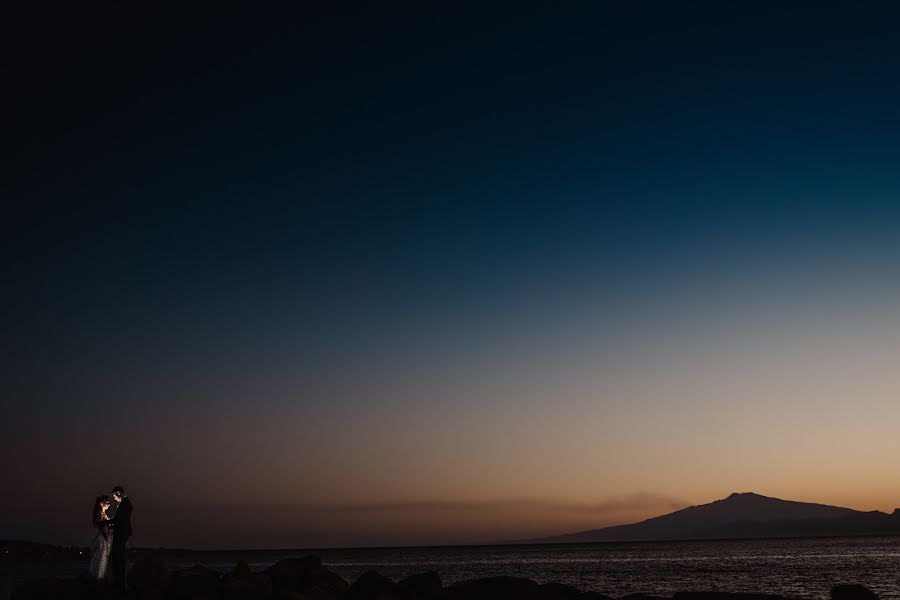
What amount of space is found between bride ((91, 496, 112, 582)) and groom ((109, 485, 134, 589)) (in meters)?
0.83

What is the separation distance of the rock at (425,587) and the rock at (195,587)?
5078 millimetres

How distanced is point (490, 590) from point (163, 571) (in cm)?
898

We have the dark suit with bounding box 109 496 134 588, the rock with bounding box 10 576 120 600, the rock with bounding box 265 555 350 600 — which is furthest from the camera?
the rock with bounding box 265 555 350 600

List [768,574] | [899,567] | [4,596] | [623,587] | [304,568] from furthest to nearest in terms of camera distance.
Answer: [899,567] → [768,574] → [623,587] → [4,596] → [304,568]

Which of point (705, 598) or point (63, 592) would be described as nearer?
point (63, 592)

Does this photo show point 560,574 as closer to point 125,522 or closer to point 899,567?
point 899,567

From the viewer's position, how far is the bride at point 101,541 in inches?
837

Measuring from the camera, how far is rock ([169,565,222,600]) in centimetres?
1973

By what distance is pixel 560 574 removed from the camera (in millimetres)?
Result: 75438

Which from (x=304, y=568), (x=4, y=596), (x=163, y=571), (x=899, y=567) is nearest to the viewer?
(x=163, y=571)

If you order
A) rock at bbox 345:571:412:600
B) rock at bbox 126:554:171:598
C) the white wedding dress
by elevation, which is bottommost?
rock at bbox 345:571:412:600

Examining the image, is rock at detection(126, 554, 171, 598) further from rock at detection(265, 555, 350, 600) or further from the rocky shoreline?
rock at detection(265, 555, 350, 600)

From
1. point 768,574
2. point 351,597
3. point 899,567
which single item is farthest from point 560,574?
point 351,597

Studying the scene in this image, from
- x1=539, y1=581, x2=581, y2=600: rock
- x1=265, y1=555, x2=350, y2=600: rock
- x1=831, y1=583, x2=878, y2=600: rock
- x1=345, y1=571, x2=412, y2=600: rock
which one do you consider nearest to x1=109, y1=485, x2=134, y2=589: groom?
x1=265, y1=555, x2=350, y2=600: rock
